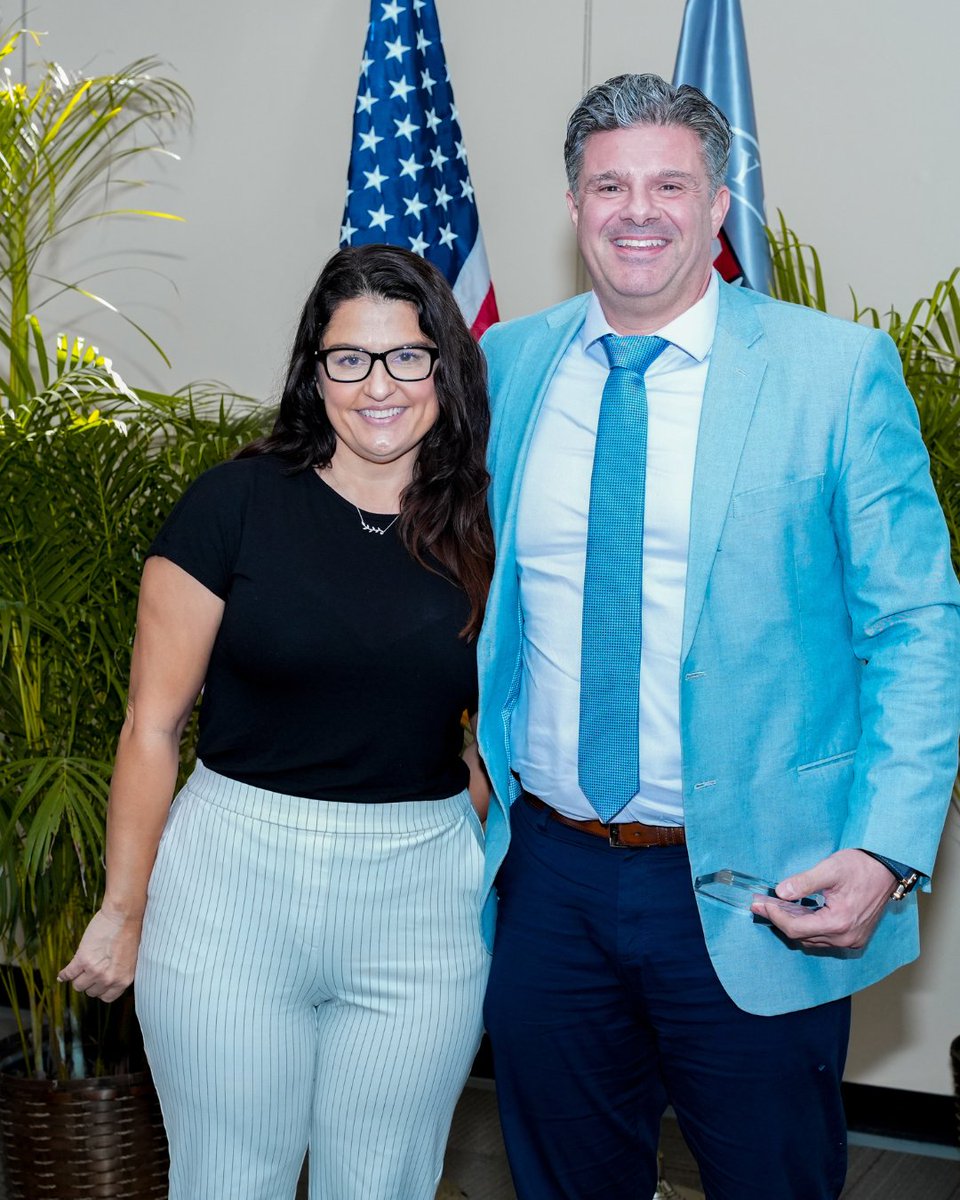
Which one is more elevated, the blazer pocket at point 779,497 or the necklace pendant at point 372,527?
the blazer pocket at point 779,497

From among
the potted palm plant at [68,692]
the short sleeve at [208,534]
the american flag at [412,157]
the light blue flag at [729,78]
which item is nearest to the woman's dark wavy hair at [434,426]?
the short sleeve at [208,534]

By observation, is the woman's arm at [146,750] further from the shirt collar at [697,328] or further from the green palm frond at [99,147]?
the green palm frond at [99,147]

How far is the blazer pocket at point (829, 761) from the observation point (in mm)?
1843

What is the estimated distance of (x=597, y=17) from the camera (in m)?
3.57

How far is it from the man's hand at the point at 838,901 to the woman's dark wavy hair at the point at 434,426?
21.5 inches

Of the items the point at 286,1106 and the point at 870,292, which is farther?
the point at 870,292

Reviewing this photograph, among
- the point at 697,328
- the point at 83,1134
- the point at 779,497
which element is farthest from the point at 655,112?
the point at 83,1134

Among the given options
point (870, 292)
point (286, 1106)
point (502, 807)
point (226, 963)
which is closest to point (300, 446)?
point (502, 807)

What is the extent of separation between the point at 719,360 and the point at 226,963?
1023 mm

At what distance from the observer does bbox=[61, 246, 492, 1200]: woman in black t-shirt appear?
1.80 m

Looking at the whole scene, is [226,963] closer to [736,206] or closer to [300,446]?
[300,446]

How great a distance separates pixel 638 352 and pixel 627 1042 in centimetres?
97

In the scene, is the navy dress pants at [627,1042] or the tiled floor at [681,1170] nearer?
the navy dress pants at [627,1042]

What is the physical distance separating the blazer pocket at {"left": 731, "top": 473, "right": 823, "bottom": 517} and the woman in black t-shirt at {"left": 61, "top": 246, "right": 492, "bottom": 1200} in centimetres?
38
